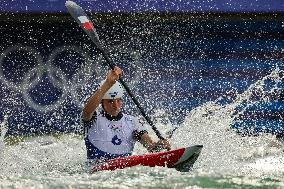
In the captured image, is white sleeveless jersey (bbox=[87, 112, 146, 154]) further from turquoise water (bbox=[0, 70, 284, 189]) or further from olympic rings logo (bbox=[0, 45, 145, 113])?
olympic rings logo (bbox=[0, 45, 145, 113])

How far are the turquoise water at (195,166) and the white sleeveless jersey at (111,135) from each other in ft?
1.06

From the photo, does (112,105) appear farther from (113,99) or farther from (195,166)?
(195,166)

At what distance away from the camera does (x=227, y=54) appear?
43.0 ft

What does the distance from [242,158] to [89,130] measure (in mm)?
2357

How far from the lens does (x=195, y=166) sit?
8898 mm

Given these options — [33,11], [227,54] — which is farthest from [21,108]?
[227,54]

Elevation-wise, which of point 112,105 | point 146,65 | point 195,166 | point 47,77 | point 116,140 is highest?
point 146,65

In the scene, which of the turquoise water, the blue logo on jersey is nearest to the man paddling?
the blue logo on jersey

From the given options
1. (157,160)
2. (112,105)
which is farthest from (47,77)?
(157,160)

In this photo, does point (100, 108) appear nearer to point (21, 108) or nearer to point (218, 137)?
point (218, 137)

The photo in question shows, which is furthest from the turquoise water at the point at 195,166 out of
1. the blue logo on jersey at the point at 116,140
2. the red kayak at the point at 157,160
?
the blue logo on jersey at the point at 116,140

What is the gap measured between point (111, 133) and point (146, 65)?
4.49 metres

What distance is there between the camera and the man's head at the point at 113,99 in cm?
867

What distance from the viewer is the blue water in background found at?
1298cm
